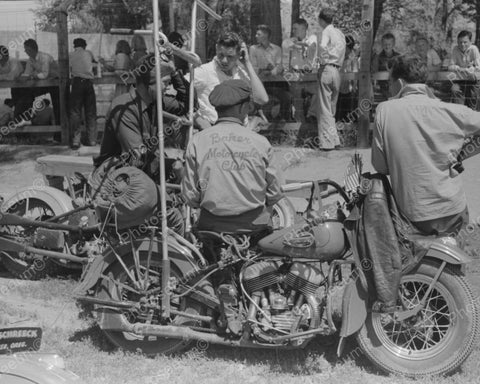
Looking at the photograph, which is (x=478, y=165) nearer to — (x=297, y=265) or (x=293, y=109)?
(x=293, y=109)

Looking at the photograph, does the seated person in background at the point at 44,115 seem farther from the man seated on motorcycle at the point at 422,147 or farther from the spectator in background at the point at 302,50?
the man seated on motorcycle at the point at 422,147

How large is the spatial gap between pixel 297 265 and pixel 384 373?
2.98 ft

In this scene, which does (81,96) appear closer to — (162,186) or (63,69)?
(63,69)

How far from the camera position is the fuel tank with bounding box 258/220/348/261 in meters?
4.40

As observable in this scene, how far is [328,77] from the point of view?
10680 mm

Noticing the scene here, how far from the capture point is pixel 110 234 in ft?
16.2

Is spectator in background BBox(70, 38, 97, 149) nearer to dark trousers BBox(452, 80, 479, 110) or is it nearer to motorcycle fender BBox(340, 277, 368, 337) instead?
dark trousers BBox(452, 80, 479, 110)

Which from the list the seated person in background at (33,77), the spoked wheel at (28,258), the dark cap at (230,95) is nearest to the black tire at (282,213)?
the spoked wheel at (28,258)

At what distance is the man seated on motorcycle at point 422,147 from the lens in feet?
13.9

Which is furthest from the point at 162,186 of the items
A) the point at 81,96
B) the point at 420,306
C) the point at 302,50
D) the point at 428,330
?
the point at 81,96

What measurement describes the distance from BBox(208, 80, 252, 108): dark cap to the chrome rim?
61.4 inches

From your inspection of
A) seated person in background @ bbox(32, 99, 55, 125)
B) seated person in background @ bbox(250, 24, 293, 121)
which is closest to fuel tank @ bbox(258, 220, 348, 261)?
seated person in background @ bbox(250, 24, 293, 121)

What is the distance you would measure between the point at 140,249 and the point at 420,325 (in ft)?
6.37

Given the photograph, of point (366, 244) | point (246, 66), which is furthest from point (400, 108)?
point (246, 66)
